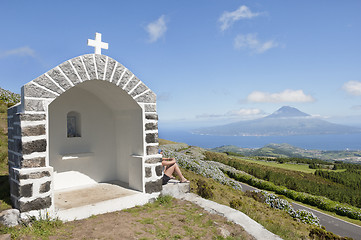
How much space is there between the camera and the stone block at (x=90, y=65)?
569 centimetres

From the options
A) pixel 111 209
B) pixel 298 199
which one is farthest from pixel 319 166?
pixel 111 209

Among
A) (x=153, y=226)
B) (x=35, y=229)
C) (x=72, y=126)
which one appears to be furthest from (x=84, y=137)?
(x=153, y=226)

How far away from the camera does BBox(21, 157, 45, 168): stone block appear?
484cm

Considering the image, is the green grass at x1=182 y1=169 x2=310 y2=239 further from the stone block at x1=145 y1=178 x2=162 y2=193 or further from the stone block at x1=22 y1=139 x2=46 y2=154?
the stone block at x1=22 y1=139 x2=46 y2=154

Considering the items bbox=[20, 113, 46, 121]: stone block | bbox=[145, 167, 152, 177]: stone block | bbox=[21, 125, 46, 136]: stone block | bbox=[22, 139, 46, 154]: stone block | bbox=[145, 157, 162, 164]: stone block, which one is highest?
bbox=[20, 113, 46, 121]: stone block

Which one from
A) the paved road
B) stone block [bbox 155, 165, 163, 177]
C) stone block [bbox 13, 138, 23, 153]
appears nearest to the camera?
stone block [bbox 13, 138, 23, 153]

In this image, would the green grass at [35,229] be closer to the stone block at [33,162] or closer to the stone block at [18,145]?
the stone block at [33,162]

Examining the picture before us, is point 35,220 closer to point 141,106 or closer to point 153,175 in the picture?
point 153,175

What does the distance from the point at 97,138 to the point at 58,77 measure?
2.99m

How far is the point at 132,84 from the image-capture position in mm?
6395

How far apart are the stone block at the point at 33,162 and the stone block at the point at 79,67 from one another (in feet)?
6.48

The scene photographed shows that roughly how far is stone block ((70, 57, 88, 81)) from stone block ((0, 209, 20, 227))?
10.0ft

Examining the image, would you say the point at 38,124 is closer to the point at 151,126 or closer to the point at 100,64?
the point at 100,64

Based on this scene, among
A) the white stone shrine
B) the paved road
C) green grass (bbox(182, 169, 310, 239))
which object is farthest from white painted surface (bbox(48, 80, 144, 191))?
the paved road
